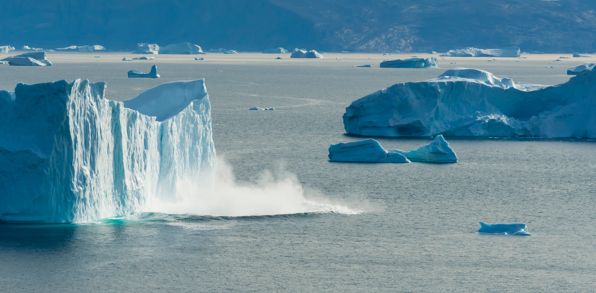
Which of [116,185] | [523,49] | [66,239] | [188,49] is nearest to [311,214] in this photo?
[116,185]

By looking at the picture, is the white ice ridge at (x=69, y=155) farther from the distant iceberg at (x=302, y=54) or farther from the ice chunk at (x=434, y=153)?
the distant iceberg at (x=302, y=54)

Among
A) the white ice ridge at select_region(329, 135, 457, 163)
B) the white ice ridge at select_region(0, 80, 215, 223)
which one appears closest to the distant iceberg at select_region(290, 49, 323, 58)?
the white ice ridge at select_region(329, 135, 457, 163)

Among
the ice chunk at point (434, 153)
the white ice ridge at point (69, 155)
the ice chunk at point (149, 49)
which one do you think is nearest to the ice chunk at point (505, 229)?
the white ice ridge at point (69, 155)

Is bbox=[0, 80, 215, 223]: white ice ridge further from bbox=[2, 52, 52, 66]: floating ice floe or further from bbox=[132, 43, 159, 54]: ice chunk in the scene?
bbox=[132, 43, 159, 54]: ice chunk

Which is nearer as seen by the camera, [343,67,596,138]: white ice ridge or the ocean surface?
the ocean surface

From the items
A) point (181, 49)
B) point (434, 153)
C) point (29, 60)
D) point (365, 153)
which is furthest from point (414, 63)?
point (181, 49)

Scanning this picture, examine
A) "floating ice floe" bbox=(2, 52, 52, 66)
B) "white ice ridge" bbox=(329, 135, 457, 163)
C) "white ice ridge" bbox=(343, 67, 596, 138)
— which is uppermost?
"floating ice floe" bbox=(2, 52, 52, 66)

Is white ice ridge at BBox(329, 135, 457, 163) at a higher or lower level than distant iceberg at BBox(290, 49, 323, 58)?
lower

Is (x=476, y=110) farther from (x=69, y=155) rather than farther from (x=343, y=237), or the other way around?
(x=69, y=155)
